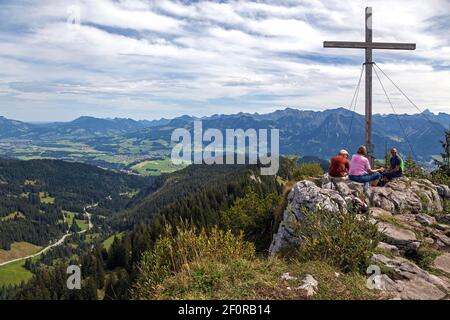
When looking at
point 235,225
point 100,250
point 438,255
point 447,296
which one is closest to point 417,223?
point 438,255

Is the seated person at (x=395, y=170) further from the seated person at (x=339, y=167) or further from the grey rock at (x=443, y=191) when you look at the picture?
the seated person at (x=339, y=167)

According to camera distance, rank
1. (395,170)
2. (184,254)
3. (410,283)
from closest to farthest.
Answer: (410,283) → (184,254) → (395,170)

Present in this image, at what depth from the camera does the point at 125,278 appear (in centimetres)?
9769

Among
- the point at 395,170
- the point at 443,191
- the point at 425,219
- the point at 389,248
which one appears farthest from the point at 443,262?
the point at 443,191

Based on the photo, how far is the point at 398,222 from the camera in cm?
1805

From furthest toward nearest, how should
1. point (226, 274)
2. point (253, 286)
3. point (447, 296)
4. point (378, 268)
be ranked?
1. point (378, 268)
2. point (447, 296)
3. point (226, 274)
4. point (253, 286)

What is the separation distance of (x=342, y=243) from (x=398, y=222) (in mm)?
7460

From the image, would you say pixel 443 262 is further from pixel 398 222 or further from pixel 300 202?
pixel 300 202

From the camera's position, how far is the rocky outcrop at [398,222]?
39.4 ft

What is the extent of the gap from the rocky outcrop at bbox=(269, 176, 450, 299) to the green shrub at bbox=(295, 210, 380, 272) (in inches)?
25.9

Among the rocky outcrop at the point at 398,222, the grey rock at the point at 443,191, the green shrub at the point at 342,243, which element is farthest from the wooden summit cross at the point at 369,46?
the green shrub at the point at 342,243

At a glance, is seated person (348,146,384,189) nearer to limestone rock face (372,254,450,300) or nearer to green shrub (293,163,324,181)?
green shrub (293,163,324,181)
